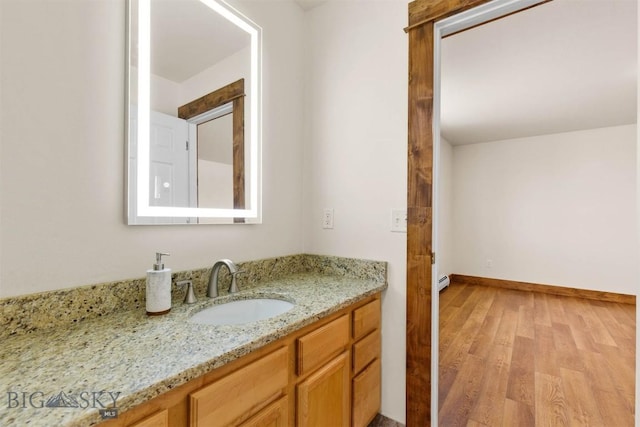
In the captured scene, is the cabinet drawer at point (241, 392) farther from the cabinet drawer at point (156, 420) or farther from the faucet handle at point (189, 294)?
the faucet handle at point (189, 294)

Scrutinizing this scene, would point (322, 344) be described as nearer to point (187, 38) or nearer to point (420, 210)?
point (420, 210)

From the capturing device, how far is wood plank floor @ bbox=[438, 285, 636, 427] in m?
1.64

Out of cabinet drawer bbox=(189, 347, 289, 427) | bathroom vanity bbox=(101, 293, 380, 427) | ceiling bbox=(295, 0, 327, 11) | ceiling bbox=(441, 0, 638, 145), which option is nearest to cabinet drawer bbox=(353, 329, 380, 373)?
bathroom vanity bbox=(101, 293, 380, 427)

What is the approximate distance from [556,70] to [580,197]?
2.53m

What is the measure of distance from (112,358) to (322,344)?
2.14 ft

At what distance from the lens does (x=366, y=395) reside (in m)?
1.34

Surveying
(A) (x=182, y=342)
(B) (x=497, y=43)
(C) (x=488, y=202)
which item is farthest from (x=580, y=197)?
(A) (x=182, y=342)

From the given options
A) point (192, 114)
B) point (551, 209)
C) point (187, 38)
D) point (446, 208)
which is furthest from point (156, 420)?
point (551, 209)

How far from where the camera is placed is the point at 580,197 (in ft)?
13.2

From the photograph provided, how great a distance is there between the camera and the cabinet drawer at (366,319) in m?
1.26

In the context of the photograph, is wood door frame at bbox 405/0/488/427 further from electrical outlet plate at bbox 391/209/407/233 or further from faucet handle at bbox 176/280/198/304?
faucet handle at bbox 176/280/198/304

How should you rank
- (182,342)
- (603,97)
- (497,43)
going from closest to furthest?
1. (182,342)
2. (497,43)
3. (603,97)

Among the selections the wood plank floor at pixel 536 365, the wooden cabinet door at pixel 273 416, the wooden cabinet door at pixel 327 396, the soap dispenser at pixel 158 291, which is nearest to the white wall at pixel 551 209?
the wood plank floor at pixel 536 365

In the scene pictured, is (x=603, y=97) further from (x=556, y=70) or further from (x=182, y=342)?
(x=182, y=342)
